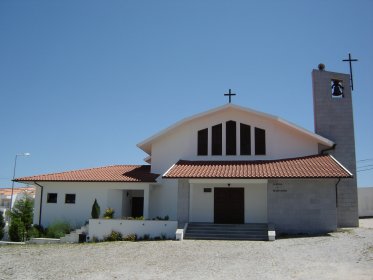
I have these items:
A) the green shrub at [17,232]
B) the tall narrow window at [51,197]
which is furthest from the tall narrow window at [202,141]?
the green shrub at [17,232]

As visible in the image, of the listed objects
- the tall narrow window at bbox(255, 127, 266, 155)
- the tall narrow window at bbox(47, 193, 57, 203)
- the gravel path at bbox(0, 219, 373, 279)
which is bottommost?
the gravel path at bbox(0, 219, 373, 279)

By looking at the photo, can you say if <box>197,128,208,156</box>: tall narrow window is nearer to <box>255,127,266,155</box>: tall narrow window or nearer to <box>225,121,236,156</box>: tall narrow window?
<box>225,121,236,156</box>: tall narrow window

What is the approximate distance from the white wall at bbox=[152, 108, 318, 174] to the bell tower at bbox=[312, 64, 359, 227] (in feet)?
5.96

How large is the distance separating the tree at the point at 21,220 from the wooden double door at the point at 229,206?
11609 millimetres

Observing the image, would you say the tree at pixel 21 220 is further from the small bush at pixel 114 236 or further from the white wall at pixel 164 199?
the white wall at pixel 164 199

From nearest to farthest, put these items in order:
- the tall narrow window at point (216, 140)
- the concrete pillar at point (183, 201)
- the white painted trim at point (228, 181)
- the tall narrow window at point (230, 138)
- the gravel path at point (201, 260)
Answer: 1. the gravel path at point (201, 260)
2. the white painted trim at point (228, 181)
3. the concrete pillar at point (183, 201)
4. the tall narrow window at point (230, 138)
5. the tall narrow window at point (216, 140)

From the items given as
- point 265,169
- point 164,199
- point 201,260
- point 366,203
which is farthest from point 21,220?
point 366,203

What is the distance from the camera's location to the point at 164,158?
26.7m

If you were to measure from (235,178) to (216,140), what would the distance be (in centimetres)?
422

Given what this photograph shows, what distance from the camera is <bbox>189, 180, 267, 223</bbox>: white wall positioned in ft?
77.6

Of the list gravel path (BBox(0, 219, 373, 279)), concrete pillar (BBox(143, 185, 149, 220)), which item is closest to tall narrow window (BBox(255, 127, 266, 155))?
gravel path (BBox(0, 219, 373, 279))

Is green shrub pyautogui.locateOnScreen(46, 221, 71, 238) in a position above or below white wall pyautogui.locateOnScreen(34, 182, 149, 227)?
below

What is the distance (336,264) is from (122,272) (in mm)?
6620

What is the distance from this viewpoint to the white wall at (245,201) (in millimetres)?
23641
